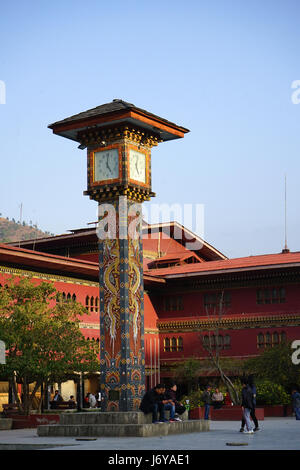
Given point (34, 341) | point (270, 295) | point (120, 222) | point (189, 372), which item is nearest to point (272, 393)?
point (189, 372)

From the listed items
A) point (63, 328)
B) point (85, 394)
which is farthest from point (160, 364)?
point (63, 328)

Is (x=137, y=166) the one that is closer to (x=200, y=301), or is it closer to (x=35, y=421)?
A: (x=35, y=421)

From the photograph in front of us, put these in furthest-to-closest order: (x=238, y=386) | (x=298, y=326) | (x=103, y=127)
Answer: (x=298, y=326), (x=238, y=386), (x=103, y=127)

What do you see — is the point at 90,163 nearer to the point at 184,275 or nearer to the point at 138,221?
the point at 138,221

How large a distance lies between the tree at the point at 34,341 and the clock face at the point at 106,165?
8.48 m

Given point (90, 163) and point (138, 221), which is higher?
point (90, 163)

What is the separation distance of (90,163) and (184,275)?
2443 centimetres

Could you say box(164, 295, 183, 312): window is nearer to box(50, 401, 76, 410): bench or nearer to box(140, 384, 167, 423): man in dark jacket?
box(50, 401, 76, 410): bench

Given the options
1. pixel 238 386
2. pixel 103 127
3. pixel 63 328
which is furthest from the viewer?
pixel 238 386

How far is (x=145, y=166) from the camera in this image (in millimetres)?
21328

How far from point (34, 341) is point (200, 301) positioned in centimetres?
1892

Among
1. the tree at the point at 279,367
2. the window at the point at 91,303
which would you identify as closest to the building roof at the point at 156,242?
the window at the point at 91,303

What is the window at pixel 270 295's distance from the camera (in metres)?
42.8

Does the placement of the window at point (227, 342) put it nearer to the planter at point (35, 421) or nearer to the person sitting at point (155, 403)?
the planter at point (35, 421)
